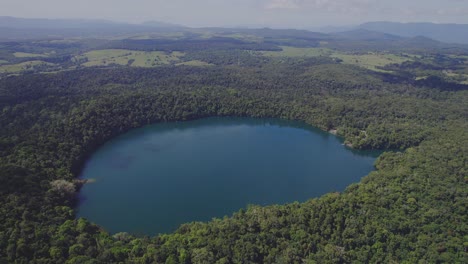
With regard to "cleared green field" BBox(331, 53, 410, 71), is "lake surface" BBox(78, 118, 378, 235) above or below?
below

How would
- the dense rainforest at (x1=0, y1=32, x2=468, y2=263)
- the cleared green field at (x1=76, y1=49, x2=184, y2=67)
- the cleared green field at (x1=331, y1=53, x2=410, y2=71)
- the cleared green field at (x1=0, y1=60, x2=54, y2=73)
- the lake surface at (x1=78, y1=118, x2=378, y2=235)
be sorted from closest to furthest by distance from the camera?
the dense rainforest at (x1=0, y1=32, x2=468, y2=263) → the lake surface at (x1=78, y1=118, x2=378, y2=235) → the cleared green field at (x1=0, y1=60, x2=54, y2=73) → the cleared green field at (x1=76, y1=49, x2=184, y2=67) → the cleared green field at (x1=331, y1=53, x2=410, y2=71)

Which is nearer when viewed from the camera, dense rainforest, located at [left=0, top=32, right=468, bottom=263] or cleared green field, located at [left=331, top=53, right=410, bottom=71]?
dense rainforest, located at [left=0, top=32, right=468, bottom=263]

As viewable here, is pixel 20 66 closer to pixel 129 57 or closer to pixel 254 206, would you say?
pixel 129 57

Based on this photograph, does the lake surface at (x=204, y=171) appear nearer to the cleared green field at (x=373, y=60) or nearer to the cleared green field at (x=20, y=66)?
the cleared green field at (x=20, y=66)

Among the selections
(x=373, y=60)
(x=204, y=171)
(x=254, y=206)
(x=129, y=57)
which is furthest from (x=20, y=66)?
(x=373, y=60)

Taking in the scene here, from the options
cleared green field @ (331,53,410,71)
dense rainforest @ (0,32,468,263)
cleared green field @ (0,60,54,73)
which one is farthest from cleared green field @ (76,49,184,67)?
cleared green field @ (331,53,410,71)

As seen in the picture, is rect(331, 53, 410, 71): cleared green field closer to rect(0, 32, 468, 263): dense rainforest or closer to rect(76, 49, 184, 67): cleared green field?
rect(0, 32, 468, 263): dense rainforest

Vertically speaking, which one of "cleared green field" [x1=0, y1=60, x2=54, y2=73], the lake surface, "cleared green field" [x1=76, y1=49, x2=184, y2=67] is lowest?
the lake surface

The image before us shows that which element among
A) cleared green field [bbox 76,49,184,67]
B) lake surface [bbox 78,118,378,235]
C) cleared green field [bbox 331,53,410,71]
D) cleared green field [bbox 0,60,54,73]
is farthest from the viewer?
cleared green field [bbox 331,53,410,71]
